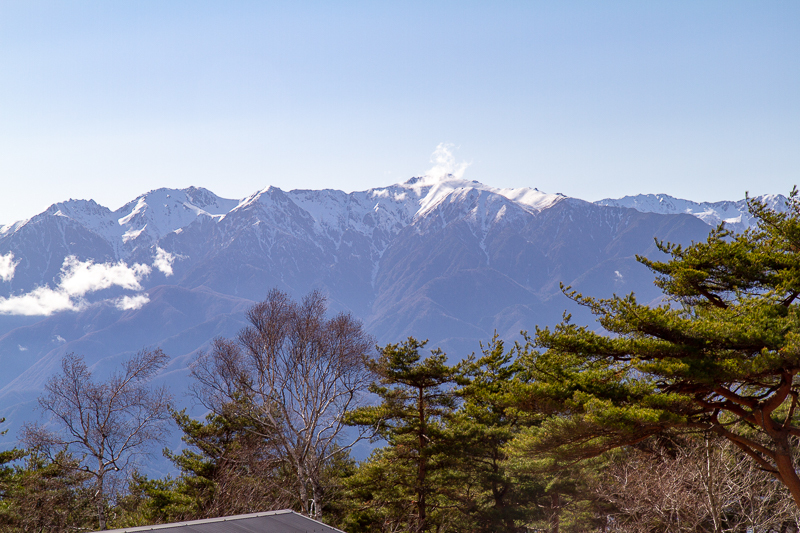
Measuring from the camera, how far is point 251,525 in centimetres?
1180

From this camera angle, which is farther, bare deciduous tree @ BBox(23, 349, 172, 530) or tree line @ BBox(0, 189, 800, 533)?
bare deciduous tree @ BBox(23, 349, 172, 530)

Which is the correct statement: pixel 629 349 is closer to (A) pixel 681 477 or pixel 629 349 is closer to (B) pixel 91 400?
(A) pixel 681 477

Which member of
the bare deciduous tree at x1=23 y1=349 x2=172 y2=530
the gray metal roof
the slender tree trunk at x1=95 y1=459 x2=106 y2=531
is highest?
the bare deciduous tree at x1=23 y1=349 x2=172 y2=530

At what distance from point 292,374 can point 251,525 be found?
58.8ft

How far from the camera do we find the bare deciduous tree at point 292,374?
27.8 metres

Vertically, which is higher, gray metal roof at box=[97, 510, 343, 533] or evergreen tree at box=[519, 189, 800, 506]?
evergreen tree at box=[519, 189, 800, 506]

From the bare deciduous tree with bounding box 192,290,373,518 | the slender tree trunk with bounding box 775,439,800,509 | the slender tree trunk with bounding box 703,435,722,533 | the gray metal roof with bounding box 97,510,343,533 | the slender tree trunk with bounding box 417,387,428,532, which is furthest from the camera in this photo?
the bare deciduous tree with bounding box 192,290,373,518

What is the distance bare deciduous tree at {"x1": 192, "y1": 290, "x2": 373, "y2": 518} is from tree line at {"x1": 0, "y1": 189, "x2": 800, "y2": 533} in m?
0.12

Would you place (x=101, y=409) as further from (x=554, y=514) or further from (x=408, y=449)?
(x=554, y=514)

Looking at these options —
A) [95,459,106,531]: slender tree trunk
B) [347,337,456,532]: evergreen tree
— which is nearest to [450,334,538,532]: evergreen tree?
[347,337,456,532]: evergreen tree

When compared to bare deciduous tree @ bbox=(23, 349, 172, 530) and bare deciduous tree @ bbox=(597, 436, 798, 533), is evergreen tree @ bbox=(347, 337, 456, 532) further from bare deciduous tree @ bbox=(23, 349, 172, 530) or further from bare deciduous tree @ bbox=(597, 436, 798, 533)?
bare deciduous tree @ bbox=(23, 349, 172, 530)

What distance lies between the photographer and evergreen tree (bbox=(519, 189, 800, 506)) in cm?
1238

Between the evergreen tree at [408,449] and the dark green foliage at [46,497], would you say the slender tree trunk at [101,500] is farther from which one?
the evergreen tree at [408,449]

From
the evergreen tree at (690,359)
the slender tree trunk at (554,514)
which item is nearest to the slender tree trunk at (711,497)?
the evergreen tree at (690,359)
